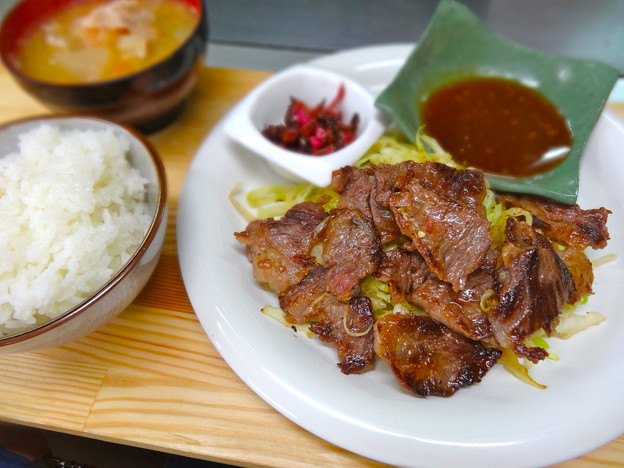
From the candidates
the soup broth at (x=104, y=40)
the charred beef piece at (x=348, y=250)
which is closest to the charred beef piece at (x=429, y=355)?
the charred beef piece at (x=348, y=250)

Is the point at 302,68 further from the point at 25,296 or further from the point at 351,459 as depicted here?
the point at 351,459

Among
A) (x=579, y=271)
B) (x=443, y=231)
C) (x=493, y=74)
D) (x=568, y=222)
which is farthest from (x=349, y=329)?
(x=493, y=74)

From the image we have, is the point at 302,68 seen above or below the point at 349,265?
above

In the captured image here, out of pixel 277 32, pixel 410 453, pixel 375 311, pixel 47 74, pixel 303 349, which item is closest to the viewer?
pixel 410 453

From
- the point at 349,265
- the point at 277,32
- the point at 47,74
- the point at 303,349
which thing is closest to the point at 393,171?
the point at 349,265

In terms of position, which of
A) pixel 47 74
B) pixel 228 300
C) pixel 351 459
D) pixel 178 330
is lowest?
pixel 178 330

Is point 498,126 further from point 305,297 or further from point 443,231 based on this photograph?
point 305,297

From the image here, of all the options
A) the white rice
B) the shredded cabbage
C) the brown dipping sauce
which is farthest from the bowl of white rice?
the brown dipping sauce

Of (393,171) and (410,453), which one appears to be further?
(393,171)

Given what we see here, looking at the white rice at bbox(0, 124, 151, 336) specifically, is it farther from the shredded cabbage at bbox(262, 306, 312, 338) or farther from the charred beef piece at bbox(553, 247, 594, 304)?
the charred beef piece at bbox(553, 247, 594, 304)
